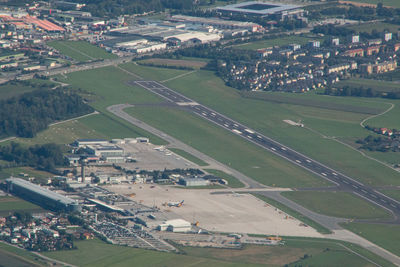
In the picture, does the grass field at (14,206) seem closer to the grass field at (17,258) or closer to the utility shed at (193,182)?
the grass field at (17,258)

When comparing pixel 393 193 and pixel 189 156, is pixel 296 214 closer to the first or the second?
pixel 393 193

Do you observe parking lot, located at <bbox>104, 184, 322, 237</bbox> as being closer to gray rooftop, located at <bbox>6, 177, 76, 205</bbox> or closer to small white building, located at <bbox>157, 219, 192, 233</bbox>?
small white building, located at <bbox>157, 219, 192, 233</bbox>

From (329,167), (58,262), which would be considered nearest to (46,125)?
(329,167)

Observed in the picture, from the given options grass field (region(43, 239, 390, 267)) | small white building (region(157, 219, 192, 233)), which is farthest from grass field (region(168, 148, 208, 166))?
grass field (region(43, 239, 390, 267))

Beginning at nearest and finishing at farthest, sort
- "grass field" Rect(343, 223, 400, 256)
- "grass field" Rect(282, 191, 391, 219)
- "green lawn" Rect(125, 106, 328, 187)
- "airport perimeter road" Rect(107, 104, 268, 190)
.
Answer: "grass field" Rect(343, 223, 400, 256) < "grass field" Rect(282, 191, 391, 219) < "airport perimeter road" Rect(107, 104, 268, 190) < "green lawn" Rect(125, 106, 328, 187)

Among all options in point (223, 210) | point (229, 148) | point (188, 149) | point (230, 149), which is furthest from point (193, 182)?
point (229, 148)

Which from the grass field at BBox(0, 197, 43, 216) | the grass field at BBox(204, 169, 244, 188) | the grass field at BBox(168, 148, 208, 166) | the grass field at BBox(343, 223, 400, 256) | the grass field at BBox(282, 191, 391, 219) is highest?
the grass field at BBox(0, 197, 43, 216)
